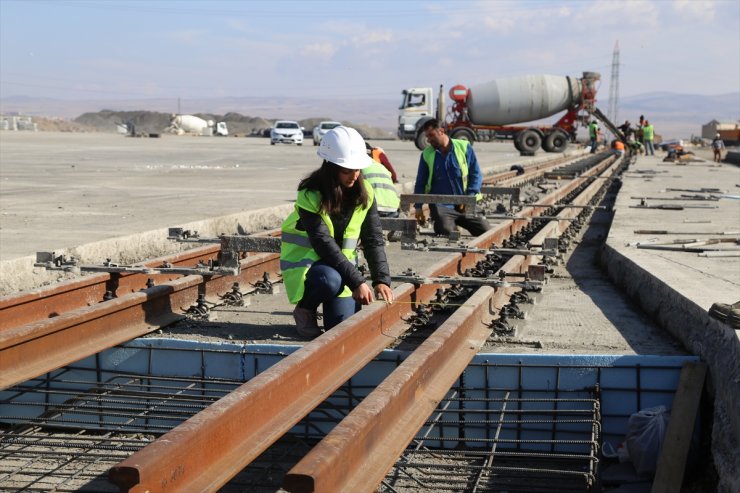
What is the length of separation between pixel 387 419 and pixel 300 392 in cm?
64

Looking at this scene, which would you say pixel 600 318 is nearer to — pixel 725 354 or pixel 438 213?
pixel 725 354

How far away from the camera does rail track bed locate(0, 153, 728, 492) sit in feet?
11.9

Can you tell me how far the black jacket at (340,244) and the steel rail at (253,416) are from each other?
0.21 metres

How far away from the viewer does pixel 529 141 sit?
4006cm

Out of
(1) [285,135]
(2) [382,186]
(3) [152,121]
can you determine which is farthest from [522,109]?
(3) [152,121]

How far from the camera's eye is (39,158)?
28.5 metres

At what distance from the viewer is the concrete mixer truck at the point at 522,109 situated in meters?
38.8

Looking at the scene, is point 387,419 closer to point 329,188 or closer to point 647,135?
point 329,188

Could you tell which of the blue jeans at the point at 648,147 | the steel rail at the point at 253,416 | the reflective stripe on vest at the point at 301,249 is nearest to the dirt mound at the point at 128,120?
the blue jeans at the point at 648,147

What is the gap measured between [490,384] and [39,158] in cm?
2572

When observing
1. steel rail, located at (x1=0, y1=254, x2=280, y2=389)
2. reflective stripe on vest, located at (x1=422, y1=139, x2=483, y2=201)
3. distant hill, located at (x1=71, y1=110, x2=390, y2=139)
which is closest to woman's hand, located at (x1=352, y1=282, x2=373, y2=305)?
steel rail, located at (x1=0, y1=254, x2=280, y2=389)

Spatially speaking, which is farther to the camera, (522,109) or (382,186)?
(522,109)

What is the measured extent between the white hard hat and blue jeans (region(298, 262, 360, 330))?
69cm

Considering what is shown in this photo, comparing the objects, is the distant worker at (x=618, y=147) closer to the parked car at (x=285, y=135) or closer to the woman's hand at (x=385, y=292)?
the parked car at (x=285, y=135)
